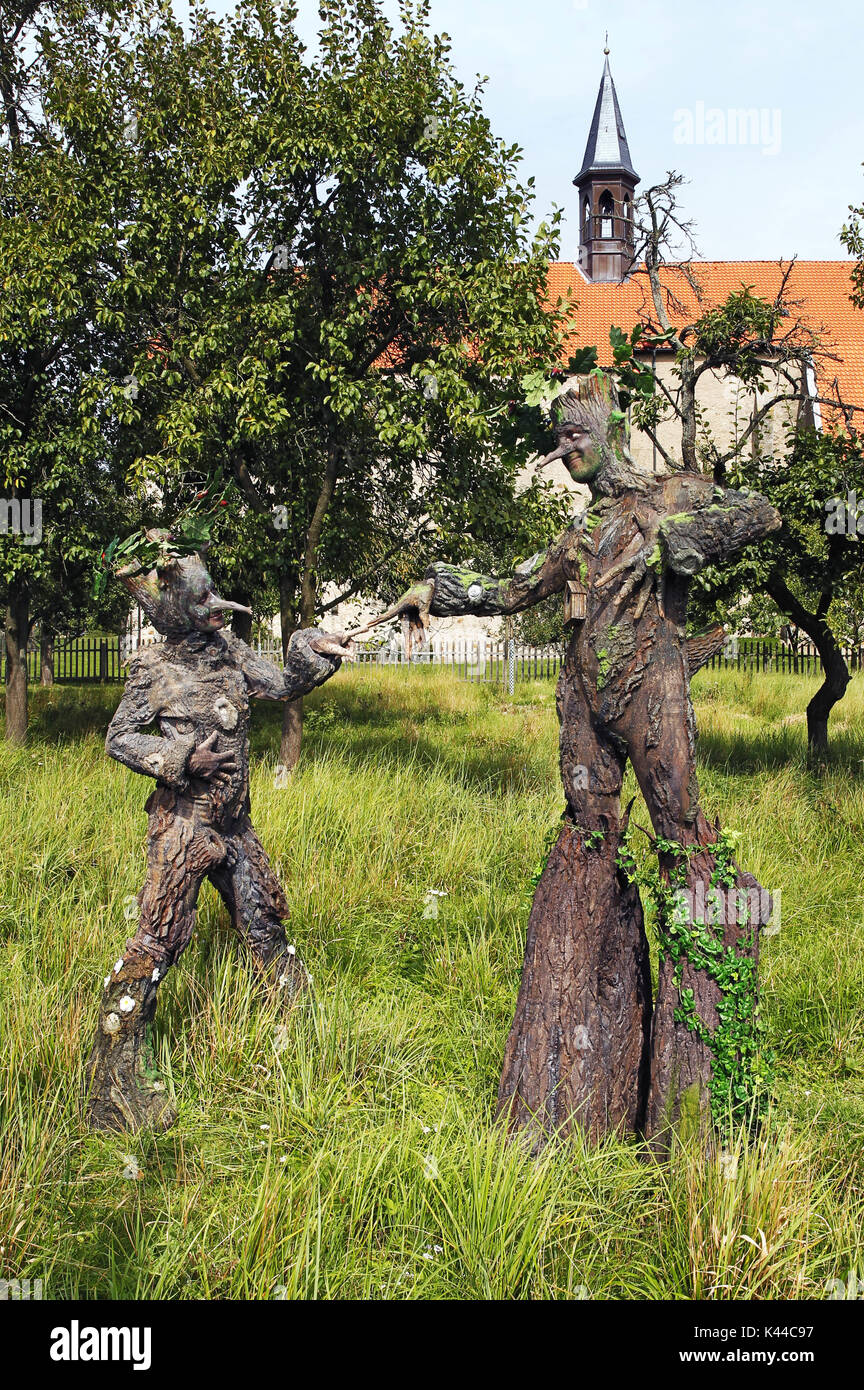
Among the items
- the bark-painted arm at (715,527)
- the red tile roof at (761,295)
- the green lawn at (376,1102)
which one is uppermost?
the red tile roof at (761,295)

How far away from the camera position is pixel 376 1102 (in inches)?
132

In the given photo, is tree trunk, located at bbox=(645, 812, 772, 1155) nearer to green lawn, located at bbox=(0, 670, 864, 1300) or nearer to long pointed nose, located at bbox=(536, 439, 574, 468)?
green lawn, located at bbox=(0, 670, 864, 1300)

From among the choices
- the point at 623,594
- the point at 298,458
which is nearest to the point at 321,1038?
the point at 623,594

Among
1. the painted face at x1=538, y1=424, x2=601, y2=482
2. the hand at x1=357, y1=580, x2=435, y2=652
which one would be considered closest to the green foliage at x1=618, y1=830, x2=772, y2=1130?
the hand at x1=357, y1=580, x2=435, y2=652

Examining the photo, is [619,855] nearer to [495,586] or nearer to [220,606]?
[495,586]

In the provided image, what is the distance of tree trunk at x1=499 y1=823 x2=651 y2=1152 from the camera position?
3.19 m

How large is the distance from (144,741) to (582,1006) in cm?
181

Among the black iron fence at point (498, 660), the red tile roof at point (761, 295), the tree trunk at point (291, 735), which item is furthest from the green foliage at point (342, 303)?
the red tile roof at point (761, 295)

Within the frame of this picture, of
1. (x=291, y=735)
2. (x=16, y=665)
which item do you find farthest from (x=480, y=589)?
(x=16, y=665)

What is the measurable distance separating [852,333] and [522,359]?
60.8ft

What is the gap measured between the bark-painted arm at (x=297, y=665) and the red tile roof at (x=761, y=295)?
17062mm

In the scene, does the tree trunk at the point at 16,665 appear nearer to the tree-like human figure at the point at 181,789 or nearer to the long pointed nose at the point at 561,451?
the tree-like human figure at the point at 181,789

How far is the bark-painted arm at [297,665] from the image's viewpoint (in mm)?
3633
